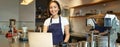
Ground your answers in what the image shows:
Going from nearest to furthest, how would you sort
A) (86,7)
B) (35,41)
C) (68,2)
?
(35,41) → (86,7) → (68,2)

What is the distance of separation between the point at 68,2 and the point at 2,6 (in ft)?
8.59

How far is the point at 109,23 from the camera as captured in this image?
1453 mm

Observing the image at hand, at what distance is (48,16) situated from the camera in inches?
283

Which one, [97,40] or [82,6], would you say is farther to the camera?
[82,6]

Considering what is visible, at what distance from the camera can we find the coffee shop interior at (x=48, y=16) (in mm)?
1581

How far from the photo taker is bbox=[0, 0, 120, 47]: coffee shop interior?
1581 millimetres

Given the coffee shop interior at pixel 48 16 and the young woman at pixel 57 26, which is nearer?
the coffee shop interior at pixel 48 16

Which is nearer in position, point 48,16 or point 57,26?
point 57,26

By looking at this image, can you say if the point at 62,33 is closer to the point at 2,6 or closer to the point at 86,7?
the point at 86,7

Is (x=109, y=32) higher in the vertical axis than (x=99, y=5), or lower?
lower

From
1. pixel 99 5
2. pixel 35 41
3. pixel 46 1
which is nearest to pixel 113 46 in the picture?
pixel 35 41

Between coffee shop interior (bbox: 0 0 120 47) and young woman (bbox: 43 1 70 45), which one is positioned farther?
young woman (bbox: 43 1 70 45)

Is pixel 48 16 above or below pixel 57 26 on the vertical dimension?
above

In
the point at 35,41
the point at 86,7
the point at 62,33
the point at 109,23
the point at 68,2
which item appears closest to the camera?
the point at 109,23
